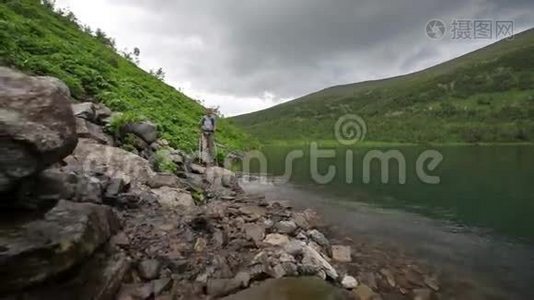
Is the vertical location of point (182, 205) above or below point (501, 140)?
below

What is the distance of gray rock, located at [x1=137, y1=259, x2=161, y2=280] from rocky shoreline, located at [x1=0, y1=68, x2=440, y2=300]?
22 mm

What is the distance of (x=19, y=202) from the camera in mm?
7023

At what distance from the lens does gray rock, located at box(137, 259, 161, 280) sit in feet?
27.5

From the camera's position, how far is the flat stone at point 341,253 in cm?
1240

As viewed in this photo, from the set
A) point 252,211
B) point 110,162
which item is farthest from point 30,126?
point 252,211

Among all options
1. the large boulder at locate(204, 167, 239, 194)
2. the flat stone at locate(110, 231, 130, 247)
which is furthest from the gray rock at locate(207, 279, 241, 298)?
the large boulder at locate(204, 167, 239, 194)

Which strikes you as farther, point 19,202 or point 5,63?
point 5,63

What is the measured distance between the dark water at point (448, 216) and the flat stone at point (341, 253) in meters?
2.53

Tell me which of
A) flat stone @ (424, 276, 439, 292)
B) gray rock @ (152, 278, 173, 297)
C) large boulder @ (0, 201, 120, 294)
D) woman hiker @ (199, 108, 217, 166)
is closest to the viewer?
large boulder @ (0, 201, 120, 294)

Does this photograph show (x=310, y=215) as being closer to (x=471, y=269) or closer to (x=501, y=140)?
(x=471, y=269)

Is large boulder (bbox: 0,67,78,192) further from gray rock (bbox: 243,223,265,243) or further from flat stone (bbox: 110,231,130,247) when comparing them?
gray rock (bbox: 243,223,265,243)

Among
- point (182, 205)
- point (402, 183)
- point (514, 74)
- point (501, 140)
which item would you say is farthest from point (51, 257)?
point (514, 74)

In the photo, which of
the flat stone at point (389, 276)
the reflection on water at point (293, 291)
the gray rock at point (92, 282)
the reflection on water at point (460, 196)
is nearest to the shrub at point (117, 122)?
the gray rock at point (92, 282)

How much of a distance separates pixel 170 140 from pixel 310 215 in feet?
31.2
